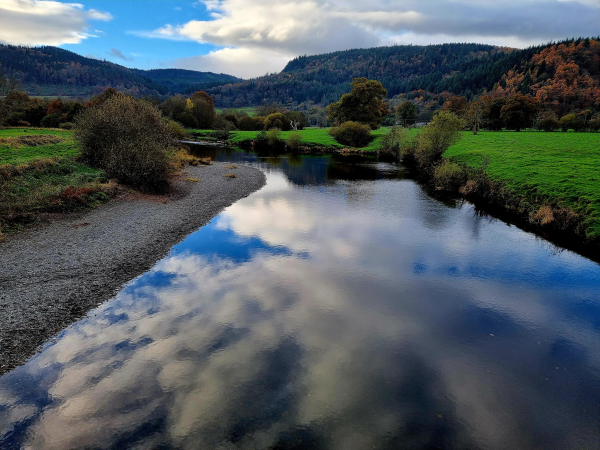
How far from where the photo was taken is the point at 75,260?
1809cm

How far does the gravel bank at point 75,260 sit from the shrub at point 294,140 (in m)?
58.5

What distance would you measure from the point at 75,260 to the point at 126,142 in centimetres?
2031

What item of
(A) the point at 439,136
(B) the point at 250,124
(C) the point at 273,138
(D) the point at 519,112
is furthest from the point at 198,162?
(D) the point at 519,112

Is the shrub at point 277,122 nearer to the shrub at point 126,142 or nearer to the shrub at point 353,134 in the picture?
the shrub at point 353,134

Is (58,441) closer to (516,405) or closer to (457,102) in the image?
(516,405)

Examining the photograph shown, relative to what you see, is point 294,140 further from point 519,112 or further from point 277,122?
point 519,112

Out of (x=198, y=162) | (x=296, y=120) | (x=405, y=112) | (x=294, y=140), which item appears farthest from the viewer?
(x=405, y=112)

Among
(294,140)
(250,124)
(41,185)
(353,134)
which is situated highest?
(250,124)

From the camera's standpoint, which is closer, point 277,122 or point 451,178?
point 451,178

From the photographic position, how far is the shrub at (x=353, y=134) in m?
86.0

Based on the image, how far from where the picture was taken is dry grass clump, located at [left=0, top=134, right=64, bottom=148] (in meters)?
41.2

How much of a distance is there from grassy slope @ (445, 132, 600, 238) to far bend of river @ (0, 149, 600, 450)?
7.00 m

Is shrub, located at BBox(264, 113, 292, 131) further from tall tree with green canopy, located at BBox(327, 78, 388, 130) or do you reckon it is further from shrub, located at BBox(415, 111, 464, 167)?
shrub, located at BBox(415, 111, 464, 167)

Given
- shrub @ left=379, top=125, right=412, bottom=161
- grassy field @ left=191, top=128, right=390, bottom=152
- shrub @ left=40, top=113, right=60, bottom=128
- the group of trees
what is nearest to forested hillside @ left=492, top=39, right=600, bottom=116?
grassy field @ left=191, top=128, right=390, bottom=152
